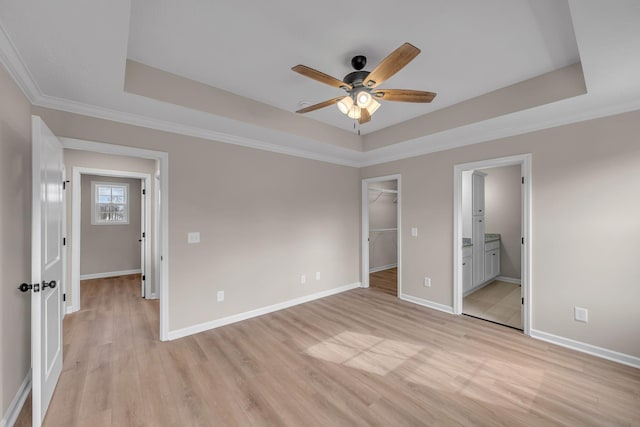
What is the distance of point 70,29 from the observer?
1.54 m

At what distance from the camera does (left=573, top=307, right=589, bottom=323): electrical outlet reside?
2.70 meters

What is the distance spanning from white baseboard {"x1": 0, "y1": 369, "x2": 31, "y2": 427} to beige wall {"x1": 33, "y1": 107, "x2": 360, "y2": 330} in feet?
3.63

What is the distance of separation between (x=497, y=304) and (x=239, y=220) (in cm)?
402

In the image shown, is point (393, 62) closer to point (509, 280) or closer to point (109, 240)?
point (509, 280)

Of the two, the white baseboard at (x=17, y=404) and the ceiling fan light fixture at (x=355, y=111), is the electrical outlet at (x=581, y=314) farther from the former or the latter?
the white baseboard at (x=17, y=404)

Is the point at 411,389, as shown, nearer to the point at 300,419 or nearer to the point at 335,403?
the point at 335,403

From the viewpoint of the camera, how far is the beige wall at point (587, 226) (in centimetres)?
249

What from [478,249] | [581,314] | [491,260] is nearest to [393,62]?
[581,314]

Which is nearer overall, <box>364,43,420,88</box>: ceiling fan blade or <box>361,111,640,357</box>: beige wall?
<box>364,43,420,88</box>: ceiling fan blade

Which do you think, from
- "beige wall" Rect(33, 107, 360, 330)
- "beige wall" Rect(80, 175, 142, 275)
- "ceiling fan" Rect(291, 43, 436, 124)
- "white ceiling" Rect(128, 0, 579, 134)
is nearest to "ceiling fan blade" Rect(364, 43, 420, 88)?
"ceiling fan" Rect(291, 43, 436, 124)

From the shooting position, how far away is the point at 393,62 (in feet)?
5.66

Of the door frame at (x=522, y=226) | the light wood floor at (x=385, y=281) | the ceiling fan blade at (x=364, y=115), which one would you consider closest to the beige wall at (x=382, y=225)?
the light wood floor at (x=385, y=281)

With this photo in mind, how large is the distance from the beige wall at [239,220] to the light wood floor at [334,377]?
0.54 meters

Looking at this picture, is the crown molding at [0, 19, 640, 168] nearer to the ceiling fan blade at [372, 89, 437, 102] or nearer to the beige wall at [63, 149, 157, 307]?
the ceiling fan blade at [372, 89, 437, 102]
